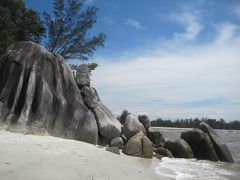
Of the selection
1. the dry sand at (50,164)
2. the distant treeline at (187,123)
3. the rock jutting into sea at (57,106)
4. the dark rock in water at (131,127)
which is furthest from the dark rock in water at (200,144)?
the distant treeline at (187,123)

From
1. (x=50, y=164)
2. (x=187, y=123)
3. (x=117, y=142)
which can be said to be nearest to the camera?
(x=50, y=164)

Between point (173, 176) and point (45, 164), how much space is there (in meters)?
4.30

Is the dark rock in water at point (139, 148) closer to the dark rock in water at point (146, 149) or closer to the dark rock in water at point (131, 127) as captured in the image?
the dark rock in water at point (146, 149)

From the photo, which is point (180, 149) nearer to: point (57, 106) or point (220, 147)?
point (220, 147)

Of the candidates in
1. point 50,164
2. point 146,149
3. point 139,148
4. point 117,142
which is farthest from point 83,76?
point 50,164

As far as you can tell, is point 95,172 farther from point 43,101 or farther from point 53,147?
point 43,101

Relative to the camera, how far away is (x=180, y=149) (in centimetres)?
1688

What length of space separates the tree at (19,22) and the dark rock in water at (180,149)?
13.0 metres

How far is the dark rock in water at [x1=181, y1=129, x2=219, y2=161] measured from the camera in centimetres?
1692

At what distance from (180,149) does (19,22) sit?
15807mm

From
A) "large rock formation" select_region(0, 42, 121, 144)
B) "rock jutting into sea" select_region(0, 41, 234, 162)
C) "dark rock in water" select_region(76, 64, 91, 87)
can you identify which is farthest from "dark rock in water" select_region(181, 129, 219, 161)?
"dark rock in water" select_region(76, 64, 91, 87)

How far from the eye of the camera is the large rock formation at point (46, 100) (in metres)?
13.6

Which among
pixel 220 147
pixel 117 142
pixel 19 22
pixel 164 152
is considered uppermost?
pixel 19 22

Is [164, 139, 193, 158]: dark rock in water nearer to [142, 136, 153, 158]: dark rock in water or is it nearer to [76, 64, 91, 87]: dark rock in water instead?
[142, 136, 153, 158]: dark rock in water
